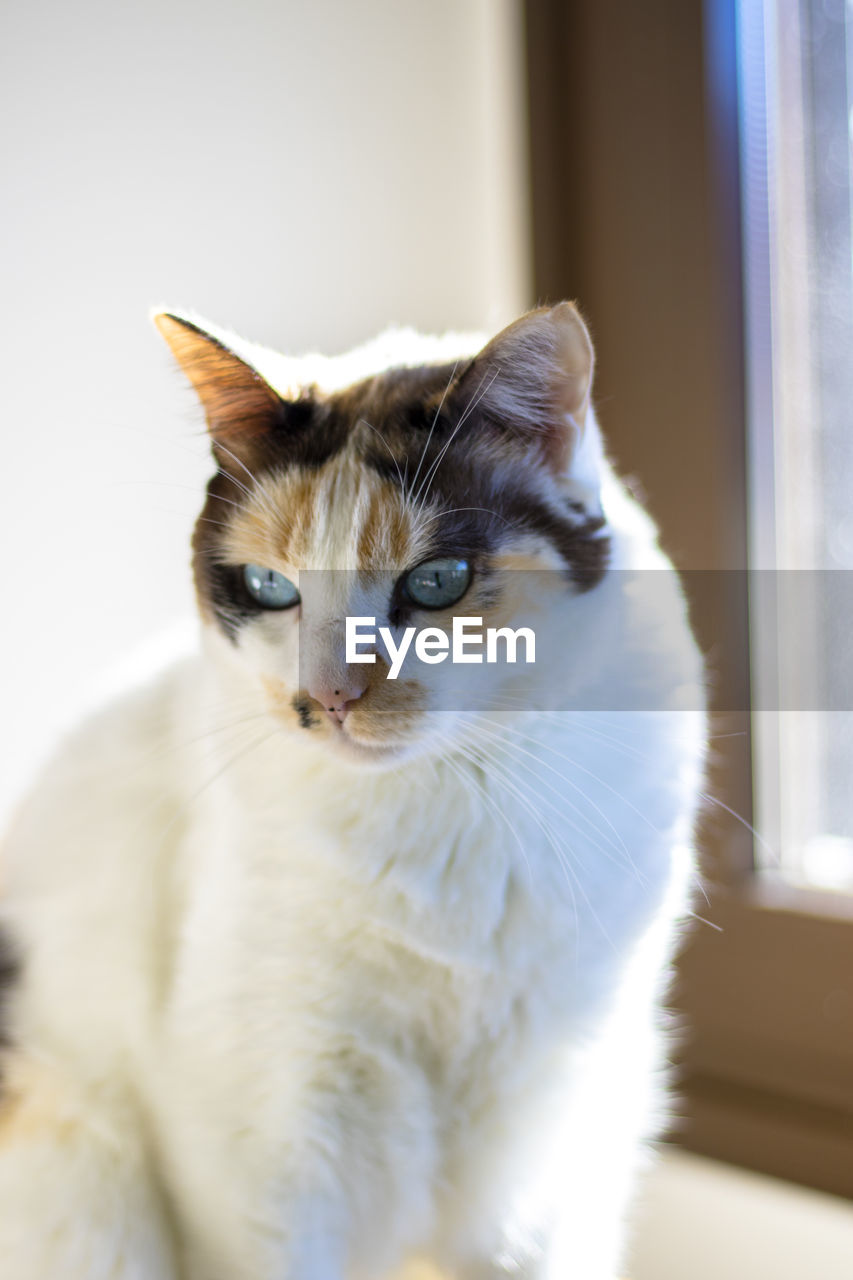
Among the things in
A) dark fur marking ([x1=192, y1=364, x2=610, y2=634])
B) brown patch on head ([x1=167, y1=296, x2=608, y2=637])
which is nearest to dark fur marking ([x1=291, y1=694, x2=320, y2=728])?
dark fur marking ([x1=192, y1=364, x2=610, y2=634])

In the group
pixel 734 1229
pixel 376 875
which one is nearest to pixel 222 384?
pixel 376 875

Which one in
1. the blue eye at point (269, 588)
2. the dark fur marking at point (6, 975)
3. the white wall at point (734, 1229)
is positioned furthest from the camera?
the white wall at point (734, 1229)

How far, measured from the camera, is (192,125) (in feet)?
4.49

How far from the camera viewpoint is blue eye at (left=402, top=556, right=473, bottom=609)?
2.71 feet

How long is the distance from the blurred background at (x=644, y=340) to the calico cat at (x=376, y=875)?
39cm

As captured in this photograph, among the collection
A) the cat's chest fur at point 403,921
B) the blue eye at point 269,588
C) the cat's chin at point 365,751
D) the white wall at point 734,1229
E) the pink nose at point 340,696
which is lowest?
the white wall at point 734,1229

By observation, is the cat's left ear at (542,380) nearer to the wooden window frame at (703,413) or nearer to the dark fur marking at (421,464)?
the dark fur marking at (421,464)

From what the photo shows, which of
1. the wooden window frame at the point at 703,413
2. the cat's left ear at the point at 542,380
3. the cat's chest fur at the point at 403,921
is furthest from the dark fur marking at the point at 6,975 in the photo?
the wooden window frame at the point at 703,413

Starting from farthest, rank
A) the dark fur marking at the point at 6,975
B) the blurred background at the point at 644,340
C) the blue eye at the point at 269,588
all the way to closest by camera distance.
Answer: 1. the blurred background at the point at 644,340
2. the dark fur marking at the point at 6,975
3. the blue eye at the point at 269,588

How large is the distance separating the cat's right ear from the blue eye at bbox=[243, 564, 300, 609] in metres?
0.11

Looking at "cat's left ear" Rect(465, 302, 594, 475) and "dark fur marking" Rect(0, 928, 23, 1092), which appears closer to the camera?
"cat's left ear" Rect(465, 302, 594, 475)

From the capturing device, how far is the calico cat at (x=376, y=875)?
0.83 m

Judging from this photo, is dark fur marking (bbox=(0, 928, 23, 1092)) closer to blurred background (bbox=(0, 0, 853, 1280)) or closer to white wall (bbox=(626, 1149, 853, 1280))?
blurred background (bbox=(0, 0, 853, 1280))

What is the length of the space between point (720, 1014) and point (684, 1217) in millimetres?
237
